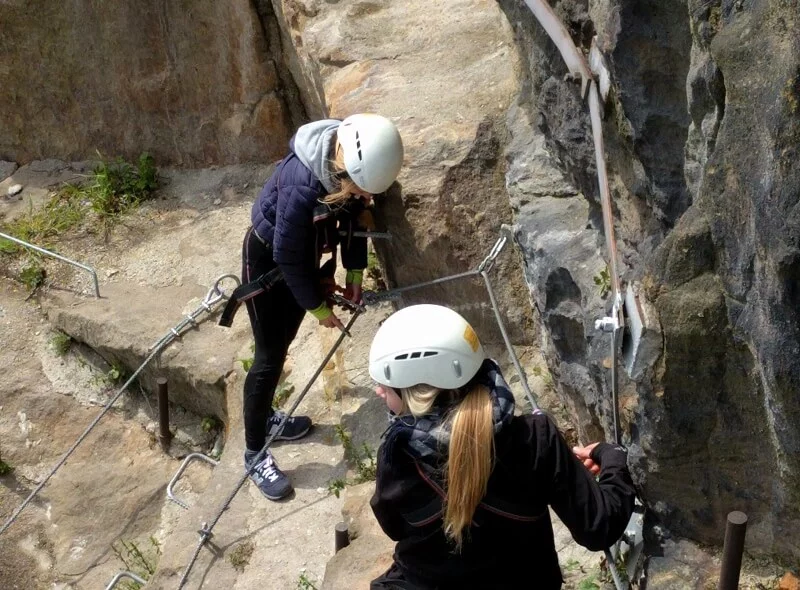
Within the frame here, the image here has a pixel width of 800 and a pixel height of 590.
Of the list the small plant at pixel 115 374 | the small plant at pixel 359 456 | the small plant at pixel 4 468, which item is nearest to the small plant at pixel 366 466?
the small plant at pixel 359 456

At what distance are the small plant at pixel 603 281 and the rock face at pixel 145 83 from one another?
175 inches

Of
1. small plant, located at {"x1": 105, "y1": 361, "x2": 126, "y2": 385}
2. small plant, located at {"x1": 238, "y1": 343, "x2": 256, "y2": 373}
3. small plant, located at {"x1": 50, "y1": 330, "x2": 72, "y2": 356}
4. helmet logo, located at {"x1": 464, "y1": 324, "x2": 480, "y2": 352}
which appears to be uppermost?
helmet logo, located at {"x1": 464, "y1": 324, "x2": 480, "y2": 352}

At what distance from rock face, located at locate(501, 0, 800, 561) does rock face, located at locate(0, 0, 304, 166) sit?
4.11 metres

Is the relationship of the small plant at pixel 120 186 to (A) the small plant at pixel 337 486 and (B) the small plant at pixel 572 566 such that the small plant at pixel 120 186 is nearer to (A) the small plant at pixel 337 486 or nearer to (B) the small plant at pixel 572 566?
(A) the small plant at pixel 337 486

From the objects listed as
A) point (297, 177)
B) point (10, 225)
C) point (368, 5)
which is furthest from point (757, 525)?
point (10, 225)

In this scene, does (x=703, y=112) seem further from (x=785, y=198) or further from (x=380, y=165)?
(x=380, y=165)

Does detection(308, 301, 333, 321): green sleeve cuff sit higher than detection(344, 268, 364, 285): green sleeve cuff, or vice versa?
detection(308, 301, 333, 321): green sleeve cuff

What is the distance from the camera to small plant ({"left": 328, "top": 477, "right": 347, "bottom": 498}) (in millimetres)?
4691

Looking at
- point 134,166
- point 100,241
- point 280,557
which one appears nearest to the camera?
point 280,557

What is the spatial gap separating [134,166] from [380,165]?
4726mm

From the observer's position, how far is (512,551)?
2.68 meters

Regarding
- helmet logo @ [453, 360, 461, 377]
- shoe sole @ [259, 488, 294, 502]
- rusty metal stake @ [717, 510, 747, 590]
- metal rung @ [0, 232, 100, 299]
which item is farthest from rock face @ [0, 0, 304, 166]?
rusty metal stake @ [717, 510, 747, 590]

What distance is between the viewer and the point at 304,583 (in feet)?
13.9

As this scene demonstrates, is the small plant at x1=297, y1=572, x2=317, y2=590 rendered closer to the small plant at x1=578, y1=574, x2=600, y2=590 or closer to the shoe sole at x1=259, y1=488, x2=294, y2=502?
the shoe sole at x1=259, y1=488, x2=294, y2=502
